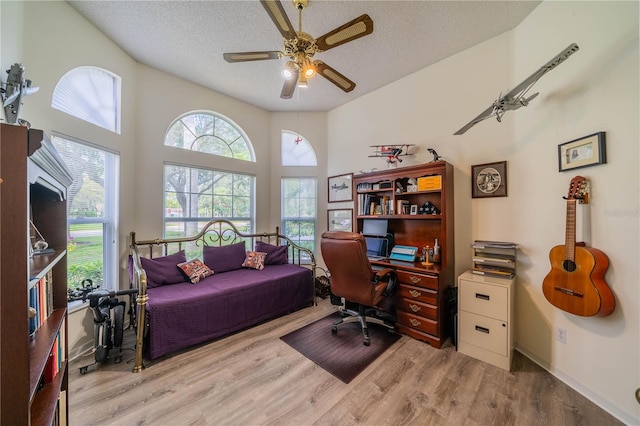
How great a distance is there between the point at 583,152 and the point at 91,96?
4.37m

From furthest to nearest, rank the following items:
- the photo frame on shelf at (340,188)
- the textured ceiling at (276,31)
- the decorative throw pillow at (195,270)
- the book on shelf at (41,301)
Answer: the photo frame on shelf at (340,188) < the decorative throw pillow at (195,270) < the textured ceiling at (276,31) < the book on shelf at (41,301)

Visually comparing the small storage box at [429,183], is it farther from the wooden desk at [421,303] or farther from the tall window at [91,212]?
the tall window at [91,212]

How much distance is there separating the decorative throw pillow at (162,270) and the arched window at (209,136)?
1510 millimetres

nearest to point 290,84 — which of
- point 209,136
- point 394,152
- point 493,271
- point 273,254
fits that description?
point 394,152

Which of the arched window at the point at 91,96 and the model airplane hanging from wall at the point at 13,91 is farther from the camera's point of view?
the arched window at the point at 91,96

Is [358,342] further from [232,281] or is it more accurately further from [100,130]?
[100,130]

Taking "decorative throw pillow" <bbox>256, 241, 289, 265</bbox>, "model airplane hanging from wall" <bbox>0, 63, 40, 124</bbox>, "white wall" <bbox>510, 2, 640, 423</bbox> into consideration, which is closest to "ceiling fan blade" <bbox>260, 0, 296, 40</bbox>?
"model airplane hanging from wall" <bbox>0, 63, 40, 124</bbox>

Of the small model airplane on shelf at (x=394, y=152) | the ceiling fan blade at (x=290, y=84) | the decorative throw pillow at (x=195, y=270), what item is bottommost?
the decorative throw pillow at (x=195, y=270)

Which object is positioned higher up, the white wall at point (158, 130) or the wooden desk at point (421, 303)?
the white wall at point (158, 130)

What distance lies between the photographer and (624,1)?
57.9 inches

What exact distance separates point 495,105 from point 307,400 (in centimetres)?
265

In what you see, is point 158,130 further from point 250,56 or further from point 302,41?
point 302,41

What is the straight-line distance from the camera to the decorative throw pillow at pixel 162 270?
2.50m

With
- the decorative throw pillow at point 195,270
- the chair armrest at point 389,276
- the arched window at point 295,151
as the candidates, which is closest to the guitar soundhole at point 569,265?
the chair armrest at point 389,276
